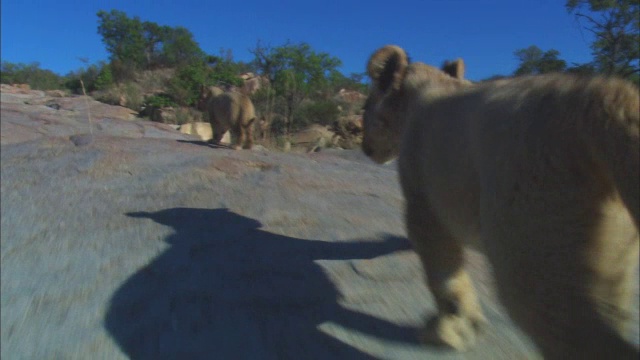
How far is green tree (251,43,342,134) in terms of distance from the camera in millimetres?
27308

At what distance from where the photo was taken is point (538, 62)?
3307 millimetres

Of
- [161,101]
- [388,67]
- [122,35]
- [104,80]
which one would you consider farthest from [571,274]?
[122,35]

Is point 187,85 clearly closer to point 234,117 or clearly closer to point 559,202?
point 234,117

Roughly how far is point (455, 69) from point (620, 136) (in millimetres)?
2842

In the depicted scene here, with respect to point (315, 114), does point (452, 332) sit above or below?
below

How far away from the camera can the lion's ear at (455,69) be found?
4273mm

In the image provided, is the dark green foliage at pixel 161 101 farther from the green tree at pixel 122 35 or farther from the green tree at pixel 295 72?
the green tree at pixel 122 35

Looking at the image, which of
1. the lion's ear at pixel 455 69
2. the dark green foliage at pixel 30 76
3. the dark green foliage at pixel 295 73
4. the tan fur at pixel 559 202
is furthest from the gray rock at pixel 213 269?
the dark green foliage at pixel 30 76

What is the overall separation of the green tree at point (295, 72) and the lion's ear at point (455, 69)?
2126 cm

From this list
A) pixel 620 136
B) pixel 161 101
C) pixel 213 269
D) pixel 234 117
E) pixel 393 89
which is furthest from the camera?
pixel 161 101

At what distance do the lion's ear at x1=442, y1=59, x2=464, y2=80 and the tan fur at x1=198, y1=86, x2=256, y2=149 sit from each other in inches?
353

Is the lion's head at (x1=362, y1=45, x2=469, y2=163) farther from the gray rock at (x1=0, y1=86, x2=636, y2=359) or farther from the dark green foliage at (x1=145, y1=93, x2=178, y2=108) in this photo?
the dark green foliage at (x1=145, y1=93, x2=178, y2=108)

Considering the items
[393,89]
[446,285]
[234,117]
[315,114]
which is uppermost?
[393,89]

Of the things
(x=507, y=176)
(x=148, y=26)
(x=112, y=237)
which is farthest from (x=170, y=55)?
(x=507, y=176)
